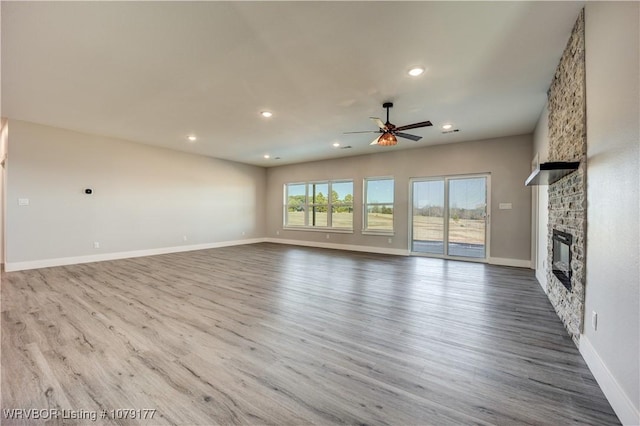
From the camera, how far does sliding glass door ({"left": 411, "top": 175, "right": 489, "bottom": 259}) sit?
6.64m

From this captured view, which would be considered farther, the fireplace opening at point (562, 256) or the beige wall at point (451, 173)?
the beige wall at point (451, 173)

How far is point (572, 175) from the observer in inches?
105

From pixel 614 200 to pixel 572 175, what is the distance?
1.05m

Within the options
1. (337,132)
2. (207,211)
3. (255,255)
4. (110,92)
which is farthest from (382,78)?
(207,211)

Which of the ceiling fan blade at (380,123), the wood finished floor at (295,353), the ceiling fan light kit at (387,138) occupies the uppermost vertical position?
the ceiling fan blade at (380,123)

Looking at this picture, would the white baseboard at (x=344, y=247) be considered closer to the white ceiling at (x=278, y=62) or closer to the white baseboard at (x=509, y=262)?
the white baseboard at (x=509, y=262)

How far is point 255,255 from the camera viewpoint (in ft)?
23.9

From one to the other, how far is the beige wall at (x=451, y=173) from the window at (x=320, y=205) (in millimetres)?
268

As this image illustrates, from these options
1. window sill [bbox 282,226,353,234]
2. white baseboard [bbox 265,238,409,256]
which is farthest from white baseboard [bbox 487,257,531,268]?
window sill [bbox 282,226,353,234]

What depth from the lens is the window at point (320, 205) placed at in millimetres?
8867

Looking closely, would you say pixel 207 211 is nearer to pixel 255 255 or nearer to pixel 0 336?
pixel 255 255

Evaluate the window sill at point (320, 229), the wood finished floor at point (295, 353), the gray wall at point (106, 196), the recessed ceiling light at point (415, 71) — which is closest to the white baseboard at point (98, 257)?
the gray wall at point (106, 196)

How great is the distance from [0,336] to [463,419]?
3.92 meters

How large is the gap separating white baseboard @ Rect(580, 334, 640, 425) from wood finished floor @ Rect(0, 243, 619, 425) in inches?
2.3
